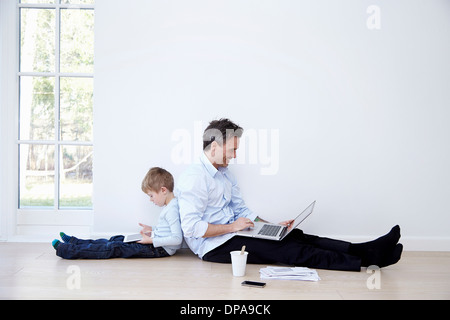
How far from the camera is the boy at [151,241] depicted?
2768 millimetres

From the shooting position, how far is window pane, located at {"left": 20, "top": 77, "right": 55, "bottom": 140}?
3385 millimetres

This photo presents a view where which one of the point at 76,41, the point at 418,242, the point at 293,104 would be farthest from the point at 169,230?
the point at 418,242

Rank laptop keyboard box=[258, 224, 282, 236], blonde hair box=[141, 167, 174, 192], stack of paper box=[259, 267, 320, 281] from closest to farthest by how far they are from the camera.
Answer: stack of paper box=[259, 267, 320, 281], laptop keyboard box=[258, 224, 282, 236], blonde hair box=[141, 167, 174, 192]

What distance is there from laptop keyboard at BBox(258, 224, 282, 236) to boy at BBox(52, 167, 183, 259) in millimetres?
526

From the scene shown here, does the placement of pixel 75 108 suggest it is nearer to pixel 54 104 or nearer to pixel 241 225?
pixel 54 104

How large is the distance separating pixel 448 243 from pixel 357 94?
1249 mm

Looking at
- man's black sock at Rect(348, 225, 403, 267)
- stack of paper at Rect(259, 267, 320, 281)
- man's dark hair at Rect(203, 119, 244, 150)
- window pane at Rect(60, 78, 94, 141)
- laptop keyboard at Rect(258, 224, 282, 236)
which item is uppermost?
window pane at Rect(60, 78, 94, 141)

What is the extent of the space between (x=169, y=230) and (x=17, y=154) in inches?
54.5

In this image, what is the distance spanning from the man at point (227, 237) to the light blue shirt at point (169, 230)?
0.31ft

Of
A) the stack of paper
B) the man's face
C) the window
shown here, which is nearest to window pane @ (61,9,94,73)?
the window

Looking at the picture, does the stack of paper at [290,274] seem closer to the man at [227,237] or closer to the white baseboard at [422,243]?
the man at [227,237]

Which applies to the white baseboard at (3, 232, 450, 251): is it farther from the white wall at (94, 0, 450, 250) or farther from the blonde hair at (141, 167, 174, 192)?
the blonde hair at (141, 167, 174, 192)

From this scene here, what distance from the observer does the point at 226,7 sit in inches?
124
